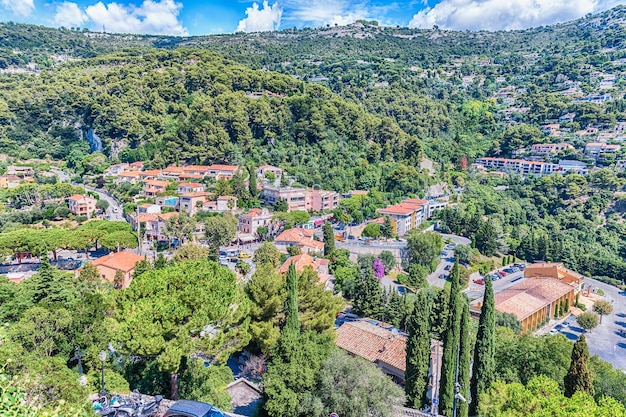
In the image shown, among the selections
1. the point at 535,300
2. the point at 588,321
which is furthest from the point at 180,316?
the point at 588,321

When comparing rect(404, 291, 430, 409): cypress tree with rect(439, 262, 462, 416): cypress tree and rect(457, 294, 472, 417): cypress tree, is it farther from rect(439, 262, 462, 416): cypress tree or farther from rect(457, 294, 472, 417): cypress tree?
rect(457, 294, 472, 417): cypress tree

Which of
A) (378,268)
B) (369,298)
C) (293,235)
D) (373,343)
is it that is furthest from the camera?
(293,235)

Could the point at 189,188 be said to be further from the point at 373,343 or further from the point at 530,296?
the point at 530,296

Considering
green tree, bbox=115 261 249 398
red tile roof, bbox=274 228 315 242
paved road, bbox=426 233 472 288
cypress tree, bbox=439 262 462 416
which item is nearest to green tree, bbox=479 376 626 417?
cypress tree, bbox=439 262 462 416

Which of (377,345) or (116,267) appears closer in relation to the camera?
(377,345)

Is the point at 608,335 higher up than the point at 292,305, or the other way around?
the point at 292,305

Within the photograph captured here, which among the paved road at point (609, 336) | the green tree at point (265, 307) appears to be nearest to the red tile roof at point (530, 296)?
the paved road at point (609, 336)

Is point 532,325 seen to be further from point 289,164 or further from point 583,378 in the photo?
point 289,164
